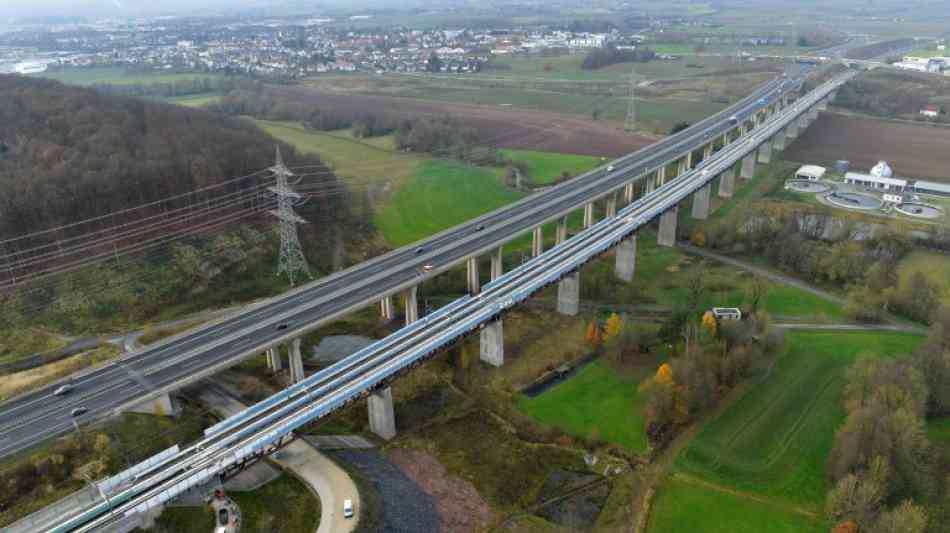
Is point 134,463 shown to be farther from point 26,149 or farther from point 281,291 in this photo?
point 26,149

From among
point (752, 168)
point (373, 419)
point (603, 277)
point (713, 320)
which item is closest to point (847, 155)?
point (752, 168)

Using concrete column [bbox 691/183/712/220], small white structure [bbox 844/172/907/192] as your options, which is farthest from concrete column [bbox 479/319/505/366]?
small white structure [bbox 844/172/907/192]

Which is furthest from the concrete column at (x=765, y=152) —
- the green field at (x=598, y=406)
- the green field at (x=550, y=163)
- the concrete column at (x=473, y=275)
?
the concrete column at (x=473, y=275)

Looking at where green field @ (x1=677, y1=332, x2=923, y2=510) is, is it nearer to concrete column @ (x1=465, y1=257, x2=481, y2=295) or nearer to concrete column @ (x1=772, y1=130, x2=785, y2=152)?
concrete column @ (x1=465, y1=257, x2=481, y2=295)

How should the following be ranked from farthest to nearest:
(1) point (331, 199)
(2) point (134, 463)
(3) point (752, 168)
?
(3) point (752, 168), (1) point (331, 199), (2) point (134, 463)

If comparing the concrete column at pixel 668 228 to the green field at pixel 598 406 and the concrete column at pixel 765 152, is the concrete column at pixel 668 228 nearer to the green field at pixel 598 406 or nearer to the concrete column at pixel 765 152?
the green field at pixel 598 406

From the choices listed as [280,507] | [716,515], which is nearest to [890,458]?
[716,515]
